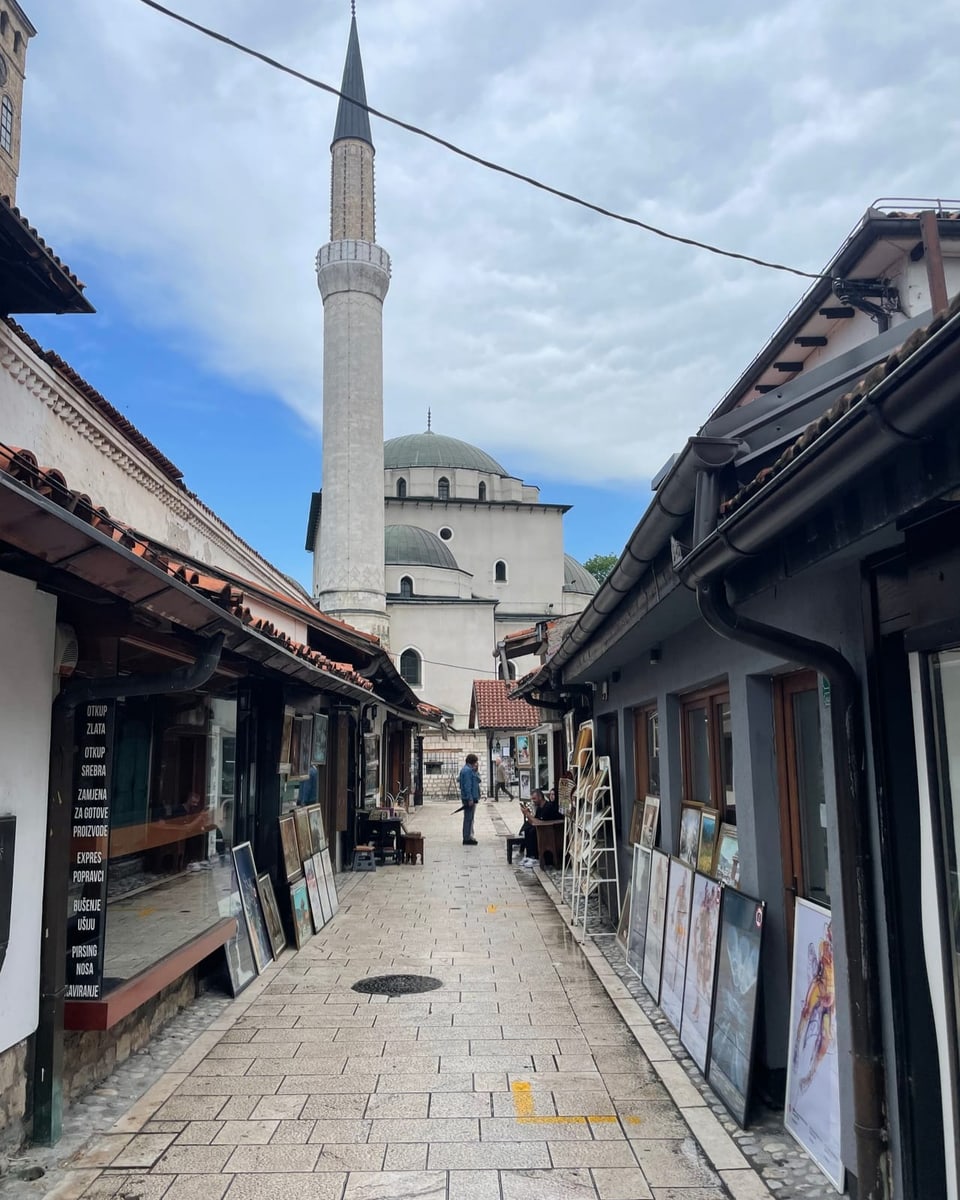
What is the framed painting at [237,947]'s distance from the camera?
23.0ft

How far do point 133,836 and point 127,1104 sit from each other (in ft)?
4.64

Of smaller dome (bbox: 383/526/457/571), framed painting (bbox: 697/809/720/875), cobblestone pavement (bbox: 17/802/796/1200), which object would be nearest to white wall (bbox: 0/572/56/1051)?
cobblestone pavement (bbox: 17/802/796/1200)

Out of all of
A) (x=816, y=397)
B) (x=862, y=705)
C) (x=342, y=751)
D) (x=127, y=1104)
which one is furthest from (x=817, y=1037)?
(x=342, y=751)

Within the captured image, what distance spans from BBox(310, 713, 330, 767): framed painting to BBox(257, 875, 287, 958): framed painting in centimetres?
237

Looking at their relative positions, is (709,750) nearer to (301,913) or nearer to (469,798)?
(301,913)

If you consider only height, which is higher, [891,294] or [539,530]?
[539,530]

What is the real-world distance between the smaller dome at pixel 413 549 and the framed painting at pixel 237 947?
37651 mm

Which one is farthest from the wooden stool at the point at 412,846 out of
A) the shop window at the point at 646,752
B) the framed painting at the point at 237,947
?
the framed painting at the point at 237,947

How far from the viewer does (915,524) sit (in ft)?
9.98

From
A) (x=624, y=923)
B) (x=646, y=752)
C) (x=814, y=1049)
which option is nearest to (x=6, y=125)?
(x=646, y=752)

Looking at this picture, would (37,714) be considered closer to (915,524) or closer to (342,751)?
(915,524)

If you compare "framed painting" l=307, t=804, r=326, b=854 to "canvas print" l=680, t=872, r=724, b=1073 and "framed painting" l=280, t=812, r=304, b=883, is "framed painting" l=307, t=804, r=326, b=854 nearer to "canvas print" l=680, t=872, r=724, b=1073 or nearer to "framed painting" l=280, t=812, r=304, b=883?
"framed painting" l=280, t=812, r=304, b=883

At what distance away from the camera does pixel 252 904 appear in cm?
772

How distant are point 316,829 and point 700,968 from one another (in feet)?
18.9
